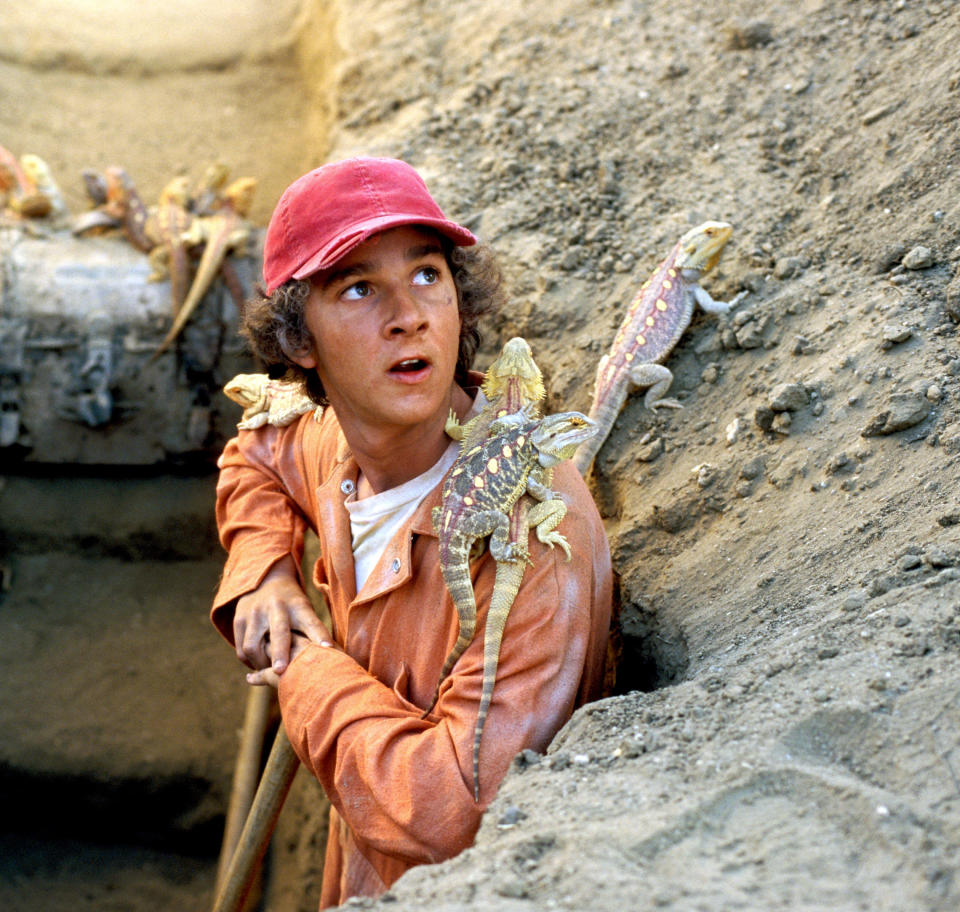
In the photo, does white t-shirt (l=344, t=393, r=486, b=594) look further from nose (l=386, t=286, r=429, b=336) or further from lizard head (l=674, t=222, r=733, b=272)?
lizard head (l=674, t=222, r=733, b=272)

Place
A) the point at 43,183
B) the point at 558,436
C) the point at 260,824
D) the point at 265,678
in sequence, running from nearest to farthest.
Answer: the point at 558,436
the point at 265,678
the point at 260,824
the point at 43,183

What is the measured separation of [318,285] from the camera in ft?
7.75

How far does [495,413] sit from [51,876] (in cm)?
510

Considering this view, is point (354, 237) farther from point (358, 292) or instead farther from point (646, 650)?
point (646, 650)

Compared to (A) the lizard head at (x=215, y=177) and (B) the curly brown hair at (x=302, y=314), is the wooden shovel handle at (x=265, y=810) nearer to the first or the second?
(B) the curly brown hair at (x=302, y=314)

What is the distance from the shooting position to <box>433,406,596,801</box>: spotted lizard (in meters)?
2.21

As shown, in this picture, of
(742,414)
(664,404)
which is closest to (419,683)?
(742,414)

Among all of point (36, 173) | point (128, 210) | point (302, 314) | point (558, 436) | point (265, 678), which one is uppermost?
point (36, 173)

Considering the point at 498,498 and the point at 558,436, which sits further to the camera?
the point at 558,436

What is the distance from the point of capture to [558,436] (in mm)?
2412

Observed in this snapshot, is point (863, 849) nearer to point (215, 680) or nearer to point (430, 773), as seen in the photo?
point (430, 773)

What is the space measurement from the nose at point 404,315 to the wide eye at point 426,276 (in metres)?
0.05

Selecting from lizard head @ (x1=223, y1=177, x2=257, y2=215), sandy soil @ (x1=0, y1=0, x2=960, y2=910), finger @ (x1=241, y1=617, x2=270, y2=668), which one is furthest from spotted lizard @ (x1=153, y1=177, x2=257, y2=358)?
finger @ (x1=241, y1=617, x2=270, y2=668)

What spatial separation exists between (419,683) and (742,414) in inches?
63.6
